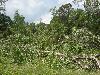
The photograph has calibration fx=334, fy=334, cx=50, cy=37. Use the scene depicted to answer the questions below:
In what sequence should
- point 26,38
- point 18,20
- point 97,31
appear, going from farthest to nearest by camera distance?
1. point 18,20
2. point 97,31
3. point 26,38

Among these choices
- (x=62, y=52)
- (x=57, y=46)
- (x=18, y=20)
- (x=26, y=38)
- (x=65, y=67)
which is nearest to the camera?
(x=65, y=67)

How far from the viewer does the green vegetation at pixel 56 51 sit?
56.3ft

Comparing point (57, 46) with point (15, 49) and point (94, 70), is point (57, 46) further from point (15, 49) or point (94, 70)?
point (94, 70)

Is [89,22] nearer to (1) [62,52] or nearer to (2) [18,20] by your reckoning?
(1) [62,52]

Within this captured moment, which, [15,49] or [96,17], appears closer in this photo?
[15,49]

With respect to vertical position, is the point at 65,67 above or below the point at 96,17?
below

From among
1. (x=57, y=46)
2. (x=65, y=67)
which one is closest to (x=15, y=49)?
(x=57, y=46)

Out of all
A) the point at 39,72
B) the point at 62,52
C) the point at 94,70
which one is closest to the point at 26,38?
the point at 62,52

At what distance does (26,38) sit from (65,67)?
23.4 ft

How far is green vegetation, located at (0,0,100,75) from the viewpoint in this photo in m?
17.2

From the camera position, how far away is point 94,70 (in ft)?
59.4

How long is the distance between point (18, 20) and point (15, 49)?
58.2 feet

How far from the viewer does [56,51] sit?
21.9 metres

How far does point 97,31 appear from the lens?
1138 inches
